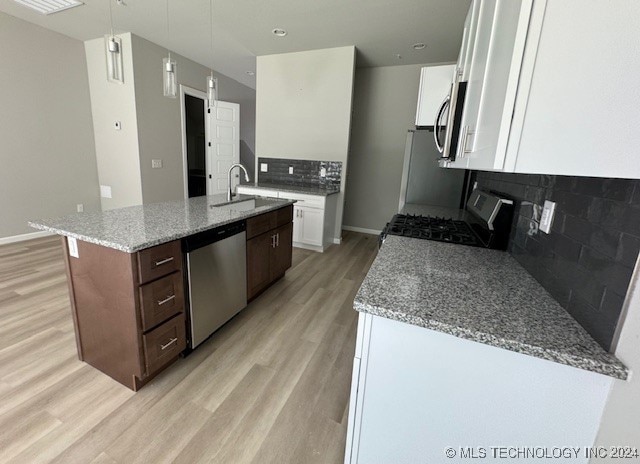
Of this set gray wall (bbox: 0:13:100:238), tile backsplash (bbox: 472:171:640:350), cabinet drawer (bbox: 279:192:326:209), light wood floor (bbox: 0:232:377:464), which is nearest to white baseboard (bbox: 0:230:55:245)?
gray wall (bbox: 0:13:100:238)

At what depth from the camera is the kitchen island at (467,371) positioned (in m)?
0.72

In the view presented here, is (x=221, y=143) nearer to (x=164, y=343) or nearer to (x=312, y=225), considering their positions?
(x=312, y=225)

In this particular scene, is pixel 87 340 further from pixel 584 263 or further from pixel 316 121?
pixel 316 121

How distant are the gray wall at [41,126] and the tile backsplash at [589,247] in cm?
551

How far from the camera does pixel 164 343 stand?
163 cm

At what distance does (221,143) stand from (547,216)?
216 inches

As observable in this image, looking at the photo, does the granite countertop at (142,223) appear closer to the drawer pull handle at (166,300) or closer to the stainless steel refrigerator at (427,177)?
the drawer pull handle at (166,300)

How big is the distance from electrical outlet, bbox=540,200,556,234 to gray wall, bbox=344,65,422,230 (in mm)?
3834

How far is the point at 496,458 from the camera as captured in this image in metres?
0.81

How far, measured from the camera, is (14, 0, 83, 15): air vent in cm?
300

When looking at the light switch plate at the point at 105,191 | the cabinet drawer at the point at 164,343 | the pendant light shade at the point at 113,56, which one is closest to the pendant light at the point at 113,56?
the pendant light shade at the point at 113,56

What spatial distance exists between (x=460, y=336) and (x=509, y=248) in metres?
0.92

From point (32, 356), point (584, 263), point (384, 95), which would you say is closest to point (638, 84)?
point (584, 263)

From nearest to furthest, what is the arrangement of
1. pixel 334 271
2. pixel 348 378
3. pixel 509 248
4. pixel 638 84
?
pixel 638 84, pixel 509 248, pixel 348 378, pixel 334 271
